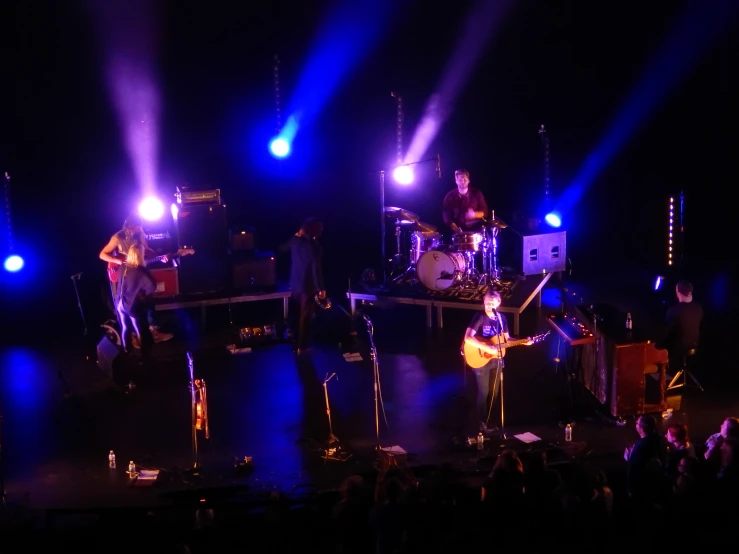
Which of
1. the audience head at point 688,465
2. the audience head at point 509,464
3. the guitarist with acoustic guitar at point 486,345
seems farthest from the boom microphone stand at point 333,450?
the audience head at point 688,465

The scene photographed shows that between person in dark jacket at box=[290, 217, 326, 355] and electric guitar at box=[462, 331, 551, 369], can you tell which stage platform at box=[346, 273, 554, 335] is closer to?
person in dark jacket at box=[290, 217, 326, 355]

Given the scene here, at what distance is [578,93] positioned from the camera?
1521 centimetres

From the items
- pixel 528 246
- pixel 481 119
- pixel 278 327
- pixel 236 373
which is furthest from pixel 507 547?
pixel 481 119

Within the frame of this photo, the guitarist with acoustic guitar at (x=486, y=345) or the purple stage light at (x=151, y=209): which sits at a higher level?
the purple stage light at (x=151, y=209)

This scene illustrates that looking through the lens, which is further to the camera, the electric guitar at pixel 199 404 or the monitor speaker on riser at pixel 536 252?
the monitor speaker on riser at pixel 536 252

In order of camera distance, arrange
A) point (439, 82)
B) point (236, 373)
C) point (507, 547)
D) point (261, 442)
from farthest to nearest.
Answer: point (439, 82) → point (236, 373) → point (261, 442) → point (507, 547)

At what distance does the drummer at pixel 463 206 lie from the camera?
1342cm

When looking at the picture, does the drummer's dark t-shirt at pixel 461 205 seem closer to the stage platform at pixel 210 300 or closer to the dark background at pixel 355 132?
the dark background at pixel 355 132

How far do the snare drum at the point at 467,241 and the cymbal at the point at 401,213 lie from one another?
727 millimetres

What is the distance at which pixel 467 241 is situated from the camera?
1302cm

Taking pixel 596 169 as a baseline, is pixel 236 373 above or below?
below

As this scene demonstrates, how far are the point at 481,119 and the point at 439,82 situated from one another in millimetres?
984

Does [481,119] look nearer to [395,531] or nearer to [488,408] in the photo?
[488,408]

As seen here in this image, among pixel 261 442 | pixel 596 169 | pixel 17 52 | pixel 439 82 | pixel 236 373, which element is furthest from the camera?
pixel 596 169
